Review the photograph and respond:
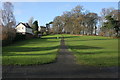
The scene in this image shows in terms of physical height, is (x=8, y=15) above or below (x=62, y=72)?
above

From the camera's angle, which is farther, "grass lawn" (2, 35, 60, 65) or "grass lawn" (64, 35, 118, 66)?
"grass lawn" (2, 35, 60, 65)

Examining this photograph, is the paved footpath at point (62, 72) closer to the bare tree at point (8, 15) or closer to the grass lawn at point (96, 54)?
the grass lawn at point (96, 54)

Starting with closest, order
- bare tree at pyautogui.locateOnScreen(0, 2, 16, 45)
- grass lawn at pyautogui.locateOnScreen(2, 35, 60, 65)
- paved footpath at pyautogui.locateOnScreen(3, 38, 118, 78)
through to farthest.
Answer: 1. paved footpath at pyautogui.locateOnScreen(3, 38, 118, 78)
2. grass lawn at pyautogui.locateOnScreen(2, 35, 60, 65)
3. bare tree at pyautogui.locateOnScreen(0, 2, 16, 45)

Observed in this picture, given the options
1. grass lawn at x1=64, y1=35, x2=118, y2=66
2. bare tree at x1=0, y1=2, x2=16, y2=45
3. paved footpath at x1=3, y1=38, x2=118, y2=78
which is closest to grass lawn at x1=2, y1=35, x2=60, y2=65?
paved footpath at x1=3, y1=38, x2=118, y2=78

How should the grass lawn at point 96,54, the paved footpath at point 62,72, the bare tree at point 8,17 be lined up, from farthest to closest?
1. the bare tree at point 8,17
2. the grass lawn at point 96,54
3. the paved footpath at point 62,72

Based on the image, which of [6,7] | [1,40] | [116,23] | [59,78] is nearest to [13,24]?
[6,7]

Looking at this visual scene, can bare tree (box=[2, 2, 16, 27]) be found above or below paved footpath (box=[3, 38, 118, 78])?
above

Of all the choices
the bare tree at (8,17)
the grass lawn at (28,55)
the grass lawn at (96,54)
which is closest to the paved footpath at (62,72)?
the grass lawn at (96,54)

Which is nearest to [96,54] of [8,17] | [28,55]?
[28,55]

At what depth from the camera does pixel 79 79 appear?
5.32 m

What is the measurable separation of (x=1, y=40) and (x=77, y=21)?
40.6 meters

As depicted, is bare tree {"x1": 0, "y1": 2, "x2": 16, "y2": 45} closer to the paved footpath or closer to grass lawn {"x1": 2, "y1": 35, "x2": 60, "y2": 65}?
grass lawn {"x1": 2, "y1": 35, "x2": 60, "y2": 65}

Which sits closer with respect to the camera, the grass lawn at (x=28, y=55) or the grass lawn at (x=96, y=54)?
the grass lawn at (x=96, y=54)

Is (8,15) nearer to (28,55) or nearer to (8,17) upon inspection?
(8,17)
